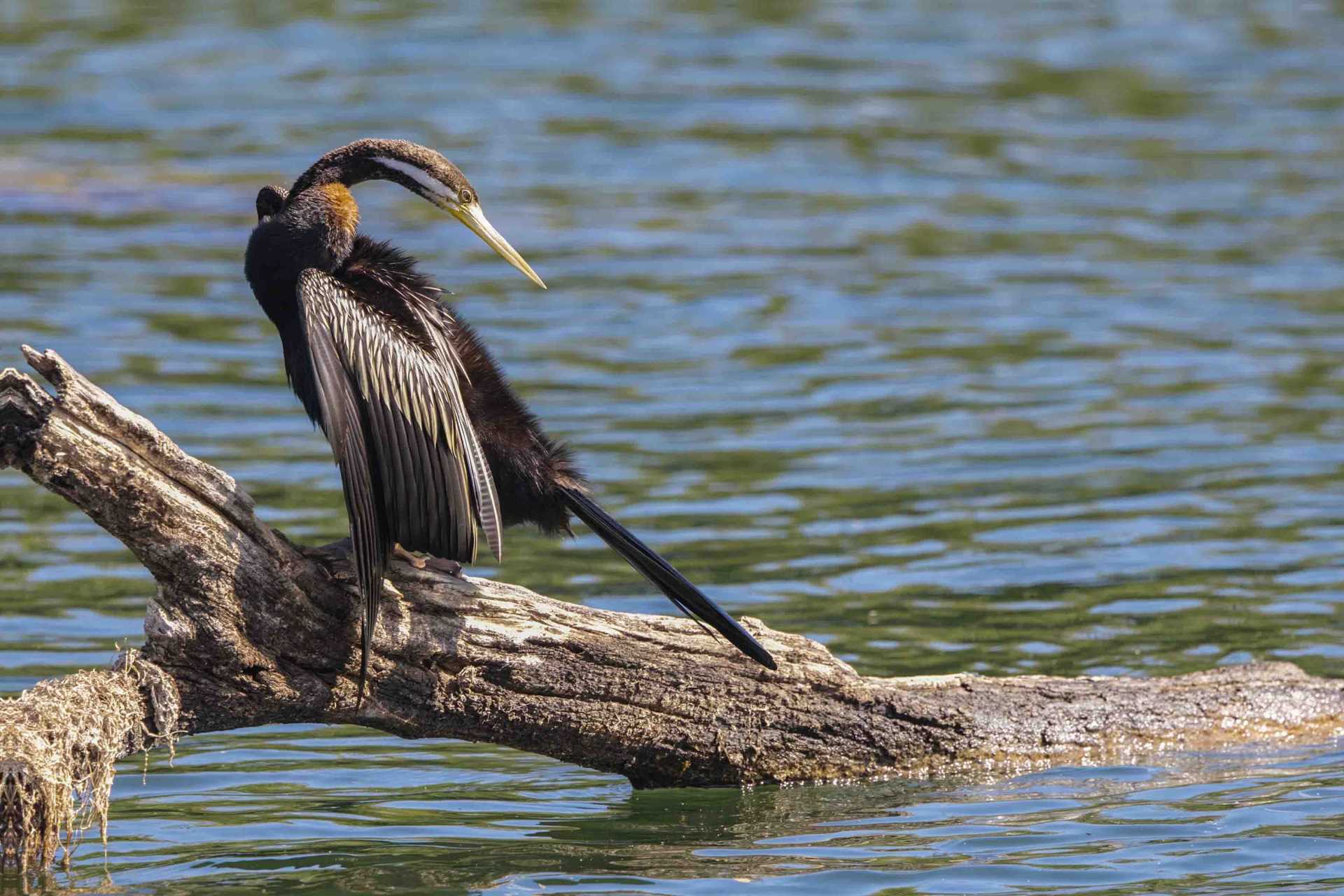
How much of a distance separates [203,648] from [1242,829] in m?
2.78

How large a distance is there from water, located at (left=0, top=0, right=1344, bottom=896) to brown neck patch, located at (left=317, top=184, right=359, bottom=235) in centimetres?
169

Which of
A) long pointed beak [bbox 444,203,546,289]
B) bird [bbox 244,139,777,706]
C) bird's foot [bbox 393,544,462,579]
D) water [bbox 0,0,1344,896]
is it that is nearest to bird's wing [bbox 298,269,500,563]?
bird [bbox 244,139,777,706]

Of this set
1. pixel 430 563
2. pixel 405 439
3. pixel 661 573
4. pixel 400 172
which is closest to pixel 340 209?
pixel 400 172

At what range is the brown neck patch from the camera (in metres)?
5.14

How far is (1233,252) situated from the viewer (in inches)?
503

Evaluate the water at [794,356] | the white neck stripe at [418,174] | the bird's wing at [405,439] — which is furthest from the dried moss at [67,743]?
the white neck stripe at [418,174]

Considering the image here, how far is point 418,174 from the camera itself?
5414 millimetres

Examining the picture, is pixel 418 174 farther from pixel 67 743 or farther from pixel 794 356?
pixel 794 356

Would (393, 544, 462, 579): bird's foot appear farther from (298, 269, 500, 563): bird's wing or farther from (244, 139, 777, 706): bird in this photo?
(298, 269, 500, 563): bird's wing

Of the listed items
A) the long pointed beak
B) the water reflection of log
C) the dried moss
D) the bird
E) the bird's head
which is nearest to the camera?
the dried moss

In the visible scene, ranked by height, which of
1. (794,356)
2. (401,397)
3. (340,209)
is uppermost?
(794,356)

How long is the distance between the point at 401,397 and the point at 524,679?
814mm

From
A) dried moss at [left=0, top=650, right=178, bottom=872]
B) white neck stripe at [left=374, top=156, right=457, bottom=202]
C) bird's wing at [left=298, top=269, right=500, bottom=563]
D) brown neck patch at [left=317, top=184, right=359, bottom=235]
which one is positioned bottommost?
dried moss at [left=0, top=650, right=178, bottom=872]

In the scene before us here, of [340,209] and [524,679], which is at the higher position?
[340,209]
